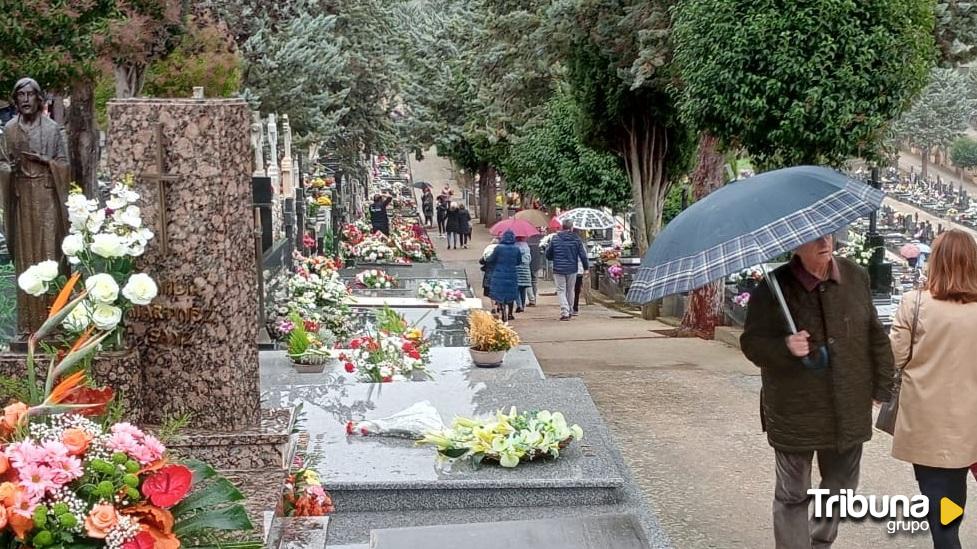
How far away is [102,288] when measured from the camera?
5.49 m

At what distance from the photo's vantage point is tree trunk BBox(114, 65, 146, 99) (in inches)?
722

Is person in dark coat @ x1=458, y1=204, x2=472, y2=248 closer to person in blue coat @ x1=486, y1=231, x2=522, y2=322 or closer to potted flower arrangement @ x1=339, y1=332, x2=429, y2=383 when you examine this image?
person in blue coat @ x1=486, y1=231, x2=522, y2=322

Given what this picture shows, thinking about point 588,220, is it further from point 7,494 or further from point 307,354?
point 7,494

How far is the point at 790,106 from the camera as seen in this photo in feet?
44.3

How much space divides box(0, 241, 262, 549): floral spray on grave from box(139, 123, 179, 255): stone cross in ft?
7.36

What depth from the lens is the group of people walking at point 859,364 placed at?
5.45 metres

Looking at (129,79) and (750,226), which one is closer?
(750,226)

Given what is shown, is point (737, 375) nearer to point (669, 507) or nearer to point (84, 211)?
point (669, 507)

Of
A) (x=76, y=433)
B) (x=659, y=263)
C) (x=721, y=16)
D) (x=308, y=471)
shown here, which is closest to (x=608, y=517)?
(x=659, y=263)

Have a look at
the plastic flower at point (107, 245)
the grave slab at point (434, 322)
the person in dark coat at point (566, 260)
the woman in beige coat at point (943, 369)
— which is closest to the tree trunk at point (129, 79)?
the grave slab at point (434, 322)

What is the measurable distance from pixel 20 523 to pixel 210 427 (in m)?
2.89

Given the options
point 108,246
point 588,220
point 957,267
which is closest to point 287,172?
point 588,220

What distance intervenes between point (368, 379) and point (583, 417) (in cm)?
264

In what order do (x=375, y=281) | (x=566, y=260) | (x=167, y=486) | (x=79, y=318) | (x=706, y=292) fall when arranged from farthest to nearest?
(x=566, y=260)
(x=375, y=281)
(x=706, y=292)
(x=79, y=318)
(x=167, y=486)
